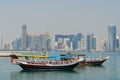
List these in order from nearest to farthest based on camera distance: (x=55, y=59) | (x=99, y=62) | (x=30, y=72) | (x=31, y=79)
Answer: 1. (x=31, y=79)
2. (x=30, y=72)
3. (x=55, y=59)
4. (x=99, y=62)

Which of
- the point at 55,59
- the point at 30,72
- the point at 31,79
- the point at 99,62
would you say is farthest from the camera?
the point at 99,62

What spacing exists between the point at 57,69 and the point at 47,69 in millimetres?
1999

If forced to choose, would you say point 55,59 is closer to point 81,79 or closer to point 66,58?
point 66,58

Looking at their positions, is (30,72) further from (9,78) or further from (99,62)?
(99,62)

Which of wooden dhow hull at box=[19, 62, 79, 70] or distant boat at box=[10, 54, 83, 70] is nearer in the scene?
distant boat at box=[10, 54, 83, 70]

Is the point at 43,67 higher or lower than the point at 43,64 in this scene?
lower

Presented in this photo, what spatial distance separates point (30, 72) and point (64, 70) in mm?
7176

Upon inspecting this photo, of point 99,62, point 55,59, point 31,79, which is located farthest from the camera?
point 99,62

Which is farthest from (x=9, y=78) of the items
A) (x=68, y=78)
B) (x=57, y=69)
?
(x=57, y=69)

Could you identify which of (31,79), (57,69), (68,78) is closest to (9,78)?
(31,79)

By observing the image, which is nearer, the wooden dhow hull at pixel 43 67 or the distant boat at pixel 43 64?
the distant boat at pixel 43 64

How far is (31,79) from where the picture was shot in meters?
56.2

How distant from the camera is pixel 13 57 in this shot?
7006 centimetres

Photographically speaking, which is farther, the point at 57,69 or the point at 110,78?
the point at 57,69
